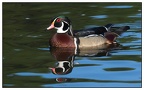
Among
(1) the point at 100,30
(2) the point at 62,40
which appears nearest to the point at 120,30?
(1) the point at 100,30

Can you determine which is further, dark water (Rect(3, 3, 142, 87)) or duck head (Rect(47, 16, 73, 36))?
duck head (Rect(47, 16, 73, 36))

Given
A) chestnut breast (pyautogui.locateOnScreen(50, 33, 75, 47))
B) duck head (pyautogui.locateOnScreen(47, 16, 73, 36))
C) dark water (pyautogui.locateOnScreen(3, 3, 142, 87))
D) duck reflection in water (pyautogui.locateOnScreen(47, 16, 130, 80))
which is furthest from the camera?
duck head (pyautogui.locateOnScreen(47, 16, 73, 36))

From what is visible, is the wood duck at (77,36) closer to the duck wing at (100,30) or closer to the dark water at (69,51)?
the duck wing at (100,30)

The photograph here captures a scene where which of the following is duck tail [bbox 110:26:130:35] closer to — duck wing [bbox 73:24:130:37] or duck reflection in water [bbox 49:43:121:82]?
duck wing [bbox 73:24:130:37]

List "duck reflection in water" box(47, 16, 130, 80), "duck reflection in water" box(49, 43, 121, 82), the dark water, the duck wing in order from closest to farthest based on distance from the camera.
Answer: the dark water, "duck reflection in water" box(49, 43, 121, 82), "duck reflection in water" box(47, 16, 130, 80), the duck wing

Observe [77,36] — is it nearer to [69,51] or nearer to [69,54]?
[69,51]

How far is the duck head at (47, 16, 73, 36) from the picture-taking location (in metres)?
17.9

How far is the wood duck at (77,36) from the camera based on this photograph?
1758cm

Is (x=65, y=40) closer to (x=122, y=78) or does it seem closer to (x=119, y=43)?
(x=119, y=43)

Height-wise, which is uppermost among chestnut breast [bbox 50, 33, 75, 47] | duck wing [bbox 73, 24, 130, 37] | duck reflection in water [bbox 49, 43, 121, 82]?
duck wing [bbox 73, 24, 130, 37]

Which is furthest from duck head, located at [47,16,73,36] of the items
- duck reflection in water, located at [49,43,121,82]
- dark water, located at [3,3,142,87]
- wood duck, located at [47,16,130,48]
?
duck reflection in water, located at [49,43,121,82]

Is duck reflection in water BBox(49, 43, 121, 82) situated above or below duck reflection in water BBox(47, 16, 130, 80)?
below

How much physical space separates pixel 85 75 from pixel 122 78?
2.63 feet

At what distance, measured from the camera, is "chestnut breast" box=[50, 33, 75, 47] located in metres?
17.5
